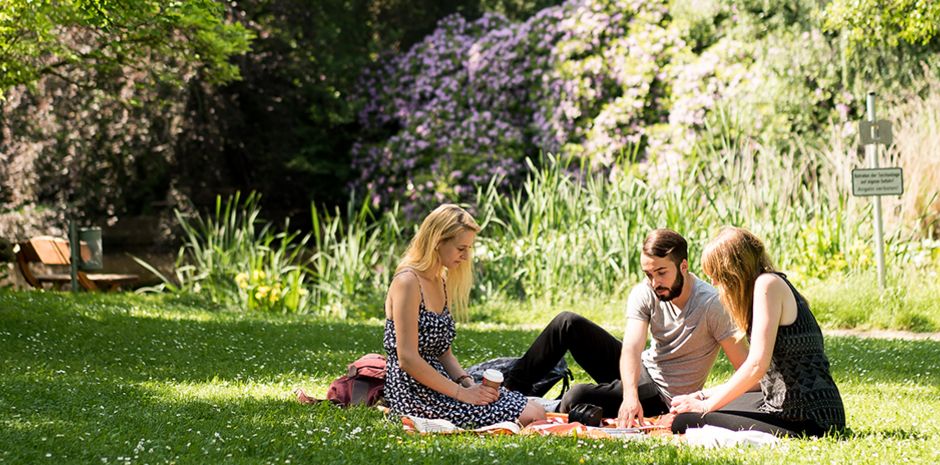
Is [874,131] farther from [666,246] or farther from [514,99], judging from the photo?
[514,99]

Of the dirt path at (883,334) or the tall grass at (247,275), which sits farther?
the tall grass at (247,275)

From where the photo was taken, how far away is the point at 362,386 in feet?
17.5

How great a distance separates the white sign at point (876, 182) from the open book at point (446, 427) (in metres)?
5.53

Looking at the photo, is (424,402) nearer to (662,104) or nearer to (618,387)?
(618,387)

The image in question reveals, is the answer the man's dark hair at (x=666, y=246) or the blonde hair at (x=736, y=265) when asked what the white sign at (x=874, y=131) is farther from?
the blonde hair at (x=736, y=265)

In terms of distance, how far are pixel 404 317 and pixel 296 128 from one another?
12281 millimetres

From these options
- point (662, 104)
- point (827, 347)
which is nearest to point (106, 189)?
point (662, 104)

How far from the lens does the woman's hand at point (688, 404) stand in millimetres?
4586

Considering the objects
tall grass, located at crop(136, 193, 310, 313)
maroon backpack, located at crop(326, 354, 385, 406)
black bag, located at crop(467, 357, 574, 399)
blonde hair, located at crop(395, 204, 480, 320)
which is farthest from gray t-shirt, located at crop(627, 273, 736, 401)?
tall grass, located at crop(136, 193, 310, 313)

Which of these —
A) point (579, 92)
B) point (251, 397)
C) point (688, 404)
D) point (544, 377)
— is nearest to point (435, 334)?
point (544, 377)

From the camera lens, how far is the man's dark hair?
187 inches

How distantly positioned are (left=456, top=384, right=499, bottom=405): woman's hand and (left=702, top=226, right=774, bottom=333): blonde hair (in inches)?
41.8

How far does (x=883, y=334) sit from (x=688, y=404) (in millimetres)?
4941

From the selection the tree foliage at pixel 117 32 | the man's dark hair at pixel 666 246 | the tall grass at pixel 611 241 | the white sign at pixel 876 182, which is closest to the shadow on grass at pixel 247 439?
the man's dark hair at pixel 666 246
